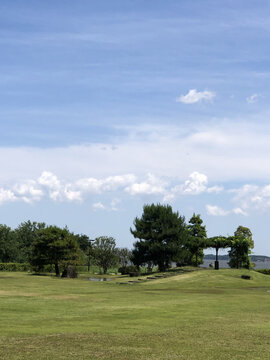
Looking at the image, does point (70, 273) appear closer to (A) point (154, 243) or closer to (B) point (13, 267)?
(A) point (154, 243)

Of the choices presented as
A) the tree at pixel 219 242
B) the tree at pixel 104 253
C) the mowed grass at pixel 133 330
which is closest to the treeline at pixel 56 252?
the tree at pixel 104 253

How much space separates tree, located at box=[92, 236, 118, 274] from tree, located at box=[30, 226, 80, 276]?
11.3 m

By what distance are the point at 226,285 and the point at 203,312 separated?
31.0m

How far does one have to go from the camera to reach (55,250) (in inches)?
2913

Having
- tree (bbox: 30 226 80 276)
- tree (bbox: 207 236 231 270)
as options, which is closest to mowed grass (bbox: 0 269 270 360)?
tree (bbox: 207 236 231 270)

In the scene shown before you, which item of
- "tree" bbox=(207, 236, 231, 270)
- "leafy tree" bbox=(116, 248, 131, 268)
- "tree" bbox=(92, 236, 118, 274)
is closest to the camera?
"tree" bbox=(207, 236, 231, 270)

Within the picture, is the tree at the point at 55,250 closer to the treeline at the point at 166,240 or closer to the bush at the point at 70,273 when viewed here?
the bush at the point at 70,273

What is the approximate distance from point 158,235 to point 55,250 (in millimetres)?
17924

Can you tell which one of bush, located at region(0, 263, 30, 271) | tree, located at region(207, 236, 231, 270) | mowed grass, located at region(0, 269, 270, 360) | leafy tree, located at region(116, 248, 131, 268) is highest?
tree, located at region(207, 236, 231, 270)

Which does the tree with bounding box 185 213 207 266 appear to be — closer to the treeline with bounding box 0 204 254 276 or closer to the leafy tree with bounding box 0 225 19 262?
the treeline with bounding box 0 204 254 276

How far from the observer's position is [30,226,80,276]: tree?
73.9 m

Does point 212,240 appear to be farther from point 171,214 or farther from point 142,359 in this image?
point 142,359

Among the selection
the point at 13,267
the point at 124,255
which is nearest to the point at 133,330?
the point at 13,267

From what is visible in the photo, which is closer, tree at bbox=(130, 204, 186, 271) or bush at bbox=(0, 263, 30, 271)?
tree at bbox=(130, 204, 186, 271)
